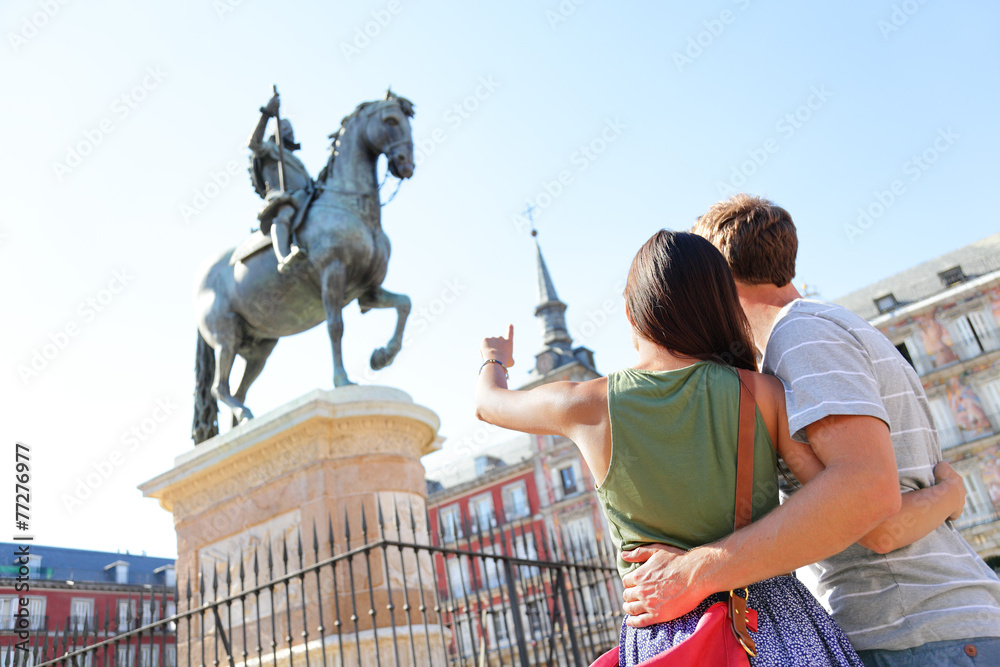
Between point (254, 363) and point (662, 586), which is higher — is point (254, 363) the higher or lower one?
the higher one

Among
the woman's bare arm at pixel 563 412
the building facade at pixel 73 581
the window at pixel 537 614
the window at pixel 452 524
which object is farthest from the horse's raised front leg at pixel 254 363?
the building facade at pixel 73 581

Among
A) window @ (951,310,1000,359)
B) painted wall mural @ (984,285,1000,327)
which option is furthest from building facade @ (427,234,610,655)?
painted wall mural @ (984,285,1000,327)

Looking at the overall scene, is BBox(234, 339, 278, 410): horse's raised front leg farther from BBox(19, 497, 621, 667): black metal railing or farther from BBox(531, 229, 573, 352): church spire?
BBox(531, 229, 573, 352): church spire

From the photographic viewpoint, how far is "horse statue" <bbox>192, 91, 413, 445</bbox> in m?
5.86

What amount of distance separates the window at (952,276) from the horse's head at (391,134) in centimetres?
3497

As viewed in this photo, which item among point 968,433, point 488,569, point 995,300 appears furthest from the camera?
point 995,300

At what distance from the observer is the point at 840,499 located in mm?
1304

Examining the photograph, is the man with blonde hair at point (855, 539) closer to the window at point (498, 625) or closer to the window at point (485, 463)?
the window at point (498, 625)

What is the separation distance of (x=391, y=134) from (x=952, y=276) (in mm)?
35809

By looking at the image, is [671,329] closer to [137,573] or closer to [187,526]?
[187,526]

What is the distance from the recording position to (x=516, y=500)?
131 ft

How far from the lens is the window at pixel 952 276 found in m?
34.1

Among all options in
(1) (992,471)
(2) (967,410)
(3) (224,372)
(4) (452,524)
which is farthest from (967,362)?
(3) (224,372)

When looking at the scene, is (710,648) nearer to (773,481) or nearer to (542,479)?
(773,481)
